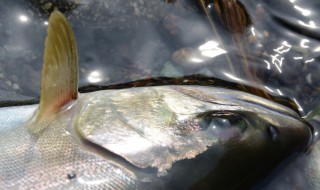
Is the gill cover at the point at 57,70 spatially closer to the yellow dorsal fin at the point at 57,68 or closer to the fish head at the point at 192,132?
the yellow dorsal fin at the point at 57,68

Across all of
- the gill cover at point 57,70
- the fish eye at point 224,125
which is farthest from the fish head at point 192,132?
the gill cover at point 57,70

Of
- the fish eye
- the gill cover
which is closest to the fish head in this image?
the fish eye

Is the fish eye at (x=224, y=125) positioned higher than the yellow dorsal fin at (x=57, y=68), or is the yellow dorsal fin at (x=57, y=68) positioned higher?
the yellow dorsal fin at (x=57, y=68)

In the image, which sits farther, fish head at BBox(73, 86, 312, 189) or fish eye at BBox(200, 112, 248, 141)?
fish eye at BBox(200, 112, 248, 141)

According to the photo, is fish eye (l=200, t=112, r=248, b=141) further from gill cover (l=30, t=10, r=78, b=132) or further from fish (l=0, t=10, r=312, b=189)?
gill cover (l=30, t=10, r=78, b=132)

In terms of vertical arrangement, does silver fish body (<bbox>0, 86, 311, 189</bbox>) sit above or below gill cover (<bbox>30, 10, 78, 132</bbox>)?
below

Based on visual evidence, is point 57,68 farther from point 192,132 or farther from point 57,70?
point 192,132

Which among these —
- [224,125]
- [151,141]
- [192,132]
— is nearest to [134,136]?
[151,141]

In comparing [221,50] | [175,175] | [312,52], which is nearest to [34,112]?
[175,175]
